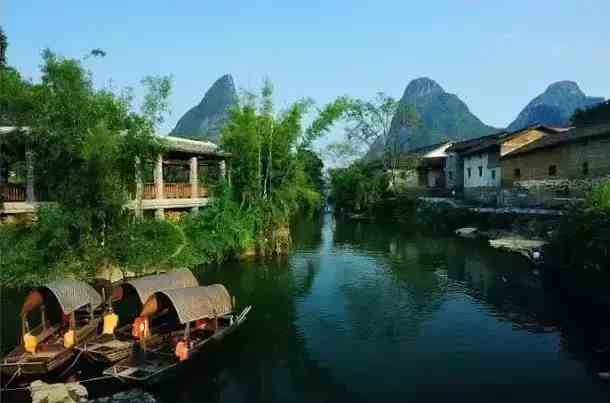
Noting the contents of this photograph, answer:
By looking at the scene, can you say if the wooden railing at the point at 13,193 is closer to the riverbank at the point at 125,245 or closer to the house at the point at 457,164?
the riverbank at the point at 125,245

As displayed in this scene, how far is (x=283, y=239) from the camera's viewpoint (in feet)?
112

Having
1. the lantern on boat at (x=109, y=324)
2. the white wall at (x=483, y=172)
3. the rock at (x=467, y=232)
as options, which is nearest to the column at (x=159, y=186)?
the lantern on boat at (x=109, y=324)

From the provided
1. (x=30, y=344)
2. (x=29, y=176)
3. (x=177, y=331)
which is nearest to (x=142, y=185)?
(x=29, y=176)

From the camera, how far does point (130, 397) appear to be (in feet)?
42.3

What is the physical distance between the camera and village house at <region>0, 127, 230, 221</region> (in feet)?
83.4

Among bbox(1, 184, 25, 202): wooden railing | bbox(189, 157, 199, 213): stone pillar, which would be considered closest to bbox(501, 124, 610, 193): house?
bbox(189, 157, 199, 213): stone pillar

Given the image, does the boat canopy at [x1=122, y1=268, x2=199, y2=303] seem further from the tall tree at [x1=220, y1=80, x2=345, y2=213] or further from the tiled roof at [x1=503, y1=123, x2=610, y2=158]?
the tiled roof at [x1=503, y1=123, x2=610, y2=158]

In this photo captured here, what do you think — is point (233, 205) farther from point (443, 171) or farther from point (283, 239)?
point (443, 171)

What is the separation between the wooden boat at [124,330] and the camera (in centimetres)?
1446

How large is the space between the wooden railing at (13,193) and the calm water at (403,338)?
6.70m

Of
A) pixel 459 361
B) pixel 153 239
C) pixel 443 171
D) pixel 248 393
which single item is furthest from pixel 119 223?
pixel 443 171

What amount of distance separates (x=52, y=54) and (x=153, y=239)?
434 inches

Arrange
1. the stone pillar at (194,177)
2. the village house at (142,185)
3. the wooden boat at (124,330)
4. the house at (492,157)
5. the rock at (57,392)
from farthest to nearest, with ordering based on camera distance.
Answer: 1. the house at (492,157)
2. the stone pillar at (194,177)
3. the village house at (142,185)
4. the wooden boat at (124,330)
5. the rock at (57,392)

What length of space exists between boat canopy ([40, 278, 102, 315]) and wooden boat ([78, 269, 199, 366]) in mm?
697
